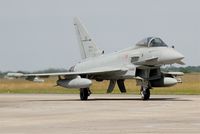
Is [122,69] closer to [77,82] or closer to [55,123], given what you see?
[77,82]

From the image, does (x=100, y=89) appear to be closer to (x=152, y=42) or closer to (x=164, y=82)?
(x=164, y=82)

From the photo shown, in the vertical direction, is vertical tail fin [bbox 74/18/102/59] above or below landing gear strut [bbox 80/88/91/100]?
above

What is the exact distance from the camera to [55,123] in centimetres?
1783

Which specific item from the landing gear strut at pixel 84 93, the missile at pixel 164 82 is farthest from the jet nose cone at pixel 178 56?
the landing gear strut at pixel 84 93

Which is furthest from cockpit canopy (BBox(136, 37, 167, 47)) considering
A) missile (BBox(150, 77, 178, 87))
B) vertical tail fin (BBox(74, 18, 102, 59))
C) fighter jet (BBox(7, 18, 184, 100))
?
vertical tail fin (BBox(74, 18, 102, 59))

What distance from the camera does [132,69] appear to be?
111ft

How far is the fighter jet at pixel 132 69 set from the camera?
32.7 meters

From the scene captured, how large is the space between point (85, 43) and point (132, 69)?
6763 mm

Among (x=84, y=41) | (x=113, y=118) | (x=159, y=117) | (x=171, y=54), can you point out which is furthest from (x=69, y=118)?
(x=84, y=41)

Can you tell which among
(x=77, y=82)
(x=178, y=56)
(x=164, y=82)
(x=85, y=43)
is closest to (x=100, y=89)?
(x=85, y=43)

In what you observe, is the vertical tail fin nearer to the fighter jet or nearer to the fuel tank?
the fighter jet

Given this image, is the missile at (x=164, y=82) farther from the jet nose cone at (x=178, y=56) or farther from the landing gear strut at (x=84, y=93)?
the landing gear strut at (x=84, y=93)

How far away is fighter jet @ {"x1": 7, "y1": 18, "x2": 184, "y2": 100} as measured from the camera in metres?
32.7

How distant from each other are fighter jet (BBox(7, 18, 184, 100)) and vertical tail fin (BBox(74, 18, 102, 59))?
1.70 metres
